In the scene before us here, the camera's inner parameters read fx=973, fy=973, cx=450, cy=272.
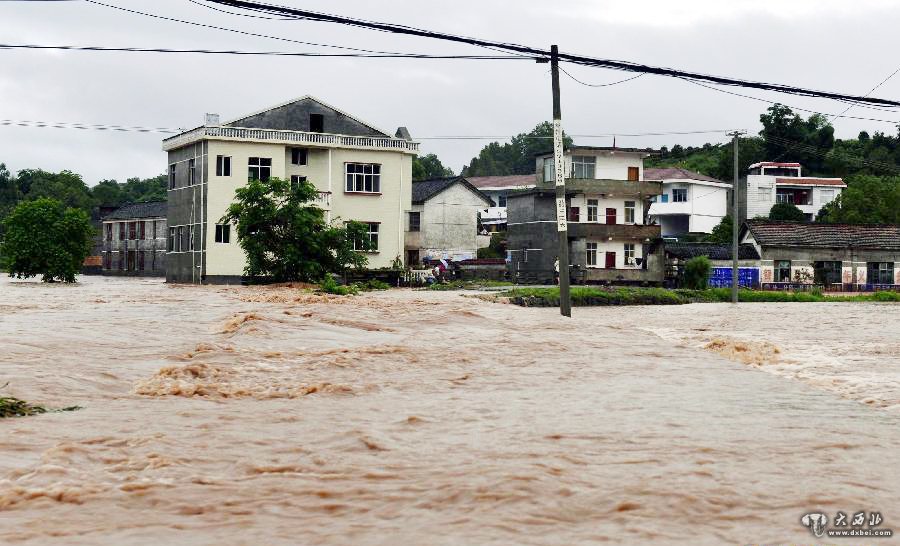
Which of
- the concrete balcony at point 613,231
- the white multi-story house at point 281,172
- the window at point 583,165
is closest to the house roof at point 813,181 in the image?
the concrete balcony at point 613,231

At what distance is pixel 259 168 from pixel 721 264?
26.9m

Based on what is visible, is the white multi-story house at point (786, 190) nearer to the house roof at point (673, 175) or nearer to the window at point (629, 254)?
the house roof at point (673, 175)

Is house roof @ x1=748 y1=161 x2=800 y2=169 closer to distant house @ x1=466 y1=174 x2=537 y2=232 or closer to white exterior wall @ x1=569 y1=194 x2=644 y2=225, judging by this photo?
distant house @ x1=466 y1=174 x2=537 y2=232

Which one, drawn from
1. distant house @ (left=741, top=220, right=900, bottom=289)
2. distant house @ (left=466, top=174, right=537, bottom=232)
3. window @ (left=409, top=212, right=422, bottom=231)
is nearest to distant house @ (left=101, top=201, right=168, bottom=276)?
window @ (left=409, top=212, right=422, bottom=231)

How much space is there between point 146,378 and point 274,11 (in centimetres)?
590

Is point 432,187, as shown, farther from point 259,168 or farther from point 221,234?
point 221,234

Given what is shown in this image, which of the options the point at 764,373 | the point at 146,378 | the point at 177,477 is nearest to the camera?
the point at 177,477

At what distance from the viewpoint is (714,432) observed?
8438mm

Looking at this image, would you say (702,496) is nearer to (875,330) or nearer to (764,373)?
(764,373)

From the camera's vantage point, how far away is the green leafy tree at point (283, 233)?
38469 millimetres

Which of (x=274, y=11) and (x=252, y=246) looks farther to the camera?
(x=252, y=246)

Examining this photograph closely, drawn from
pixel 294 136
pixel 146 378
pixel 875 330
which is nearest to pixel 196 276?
pixel 294 136

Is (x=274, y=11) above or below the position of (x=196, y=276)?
above

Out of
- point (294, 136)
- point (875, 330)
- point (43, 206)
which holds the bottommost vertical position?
point (875, 330)
